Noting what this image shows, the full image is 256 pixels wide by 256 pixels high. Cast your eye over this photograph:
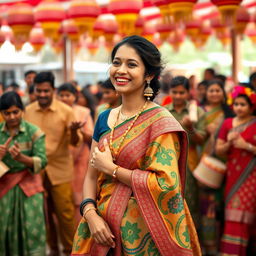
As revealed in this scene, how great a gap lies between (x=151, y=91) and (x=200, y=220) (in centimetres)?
357

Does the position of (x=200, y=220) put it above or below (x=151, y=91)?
below

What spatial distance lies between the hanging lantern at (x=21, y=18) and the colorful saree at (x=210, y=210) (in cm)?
375

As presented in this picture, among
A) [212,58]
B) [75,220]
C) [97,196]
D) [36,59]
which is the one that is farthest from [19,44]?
[212,58]

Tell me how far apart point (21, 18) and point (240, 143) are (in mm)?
4738

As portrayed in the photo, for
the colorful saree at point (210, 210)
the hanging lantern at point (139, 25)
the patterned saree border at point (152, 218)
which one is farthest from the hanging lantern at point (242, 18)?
the patterned saree border at point (152, 218)

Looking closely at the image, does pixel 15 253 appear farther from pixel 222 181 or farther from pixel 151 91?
pixel 151 91

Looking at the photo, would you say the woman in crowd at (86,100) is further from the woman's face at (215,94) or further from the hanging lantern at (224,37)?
the hanging lantern at (224,37)

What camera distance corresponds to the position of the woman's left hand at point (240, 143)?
187 inches

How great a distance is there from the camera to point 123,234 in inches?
99.1

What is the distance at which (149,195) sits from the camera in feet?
7.98

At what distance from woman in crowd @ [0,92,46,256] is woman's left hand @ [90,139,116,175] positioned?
1889mm

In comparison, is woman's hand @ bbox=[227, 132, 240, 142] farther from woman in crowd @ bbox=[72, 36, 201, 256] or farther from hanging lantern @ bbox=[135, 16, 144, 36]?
hanging lantern @ bbox=[135, 16, 144, 36]

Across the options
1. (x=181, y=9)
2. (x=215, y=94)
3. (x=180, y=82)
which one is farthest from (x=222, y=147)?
(x=181, y=9)

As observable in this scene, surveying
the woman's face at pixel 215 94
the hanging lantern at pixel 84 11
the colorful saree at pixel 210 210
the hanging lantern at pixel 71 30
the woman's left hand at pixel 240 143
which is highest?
the hanging lantern at pixel 84 11
